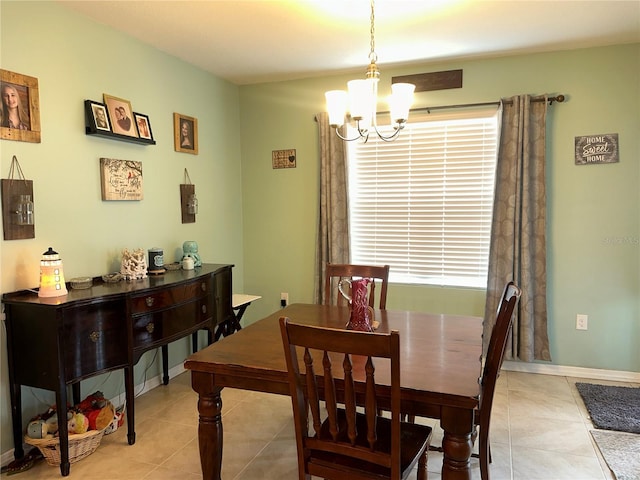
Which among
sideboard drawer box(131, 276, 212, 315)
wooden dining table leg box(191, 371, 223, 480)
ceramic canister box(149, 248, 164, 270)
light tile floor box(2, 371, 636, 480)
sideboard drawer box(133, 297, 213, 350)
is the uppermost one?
ceramic canister box(149, 248, 164, 270)

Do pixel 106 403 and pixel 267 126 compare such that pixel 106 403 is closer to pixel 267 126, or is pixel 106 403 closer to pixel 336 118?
pixel 336 118

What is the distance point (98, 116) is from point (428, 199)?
2502 mm

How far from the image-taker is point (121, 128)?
290 cm

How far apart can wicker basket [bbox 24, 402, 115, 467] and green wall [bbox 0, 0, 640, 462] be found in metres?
0.22

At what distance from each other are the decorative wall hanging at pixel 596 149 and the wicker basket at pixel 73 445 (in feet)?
12.0

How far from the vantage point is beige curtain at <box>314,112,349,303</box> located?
386cm

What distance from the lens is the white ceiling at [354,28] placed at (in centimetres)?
256

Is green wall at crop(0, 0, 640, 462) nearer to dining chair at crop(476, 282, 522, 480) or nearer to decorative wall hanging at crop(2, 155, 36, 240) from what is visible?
decorative wall hanging at crop(2, 155, 36, 240)

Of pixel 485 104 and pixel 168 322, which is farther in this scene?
pixel 485 104

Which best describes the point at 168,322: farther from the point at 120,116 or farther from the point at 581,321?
the point at 581,321

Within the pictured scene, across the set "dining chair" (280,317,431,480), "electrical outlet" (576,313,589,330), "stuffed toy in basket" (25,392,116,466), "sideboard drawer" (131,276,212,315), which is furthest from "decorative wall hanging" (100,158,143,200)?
"electrical outlet" (576,313,589,330)

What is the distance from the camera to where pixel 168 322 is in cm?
273

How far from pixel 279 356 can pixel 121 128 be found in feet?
6.41

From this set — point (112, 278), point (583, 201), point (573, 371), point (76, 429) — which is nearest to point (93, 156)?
point (112, 278)
